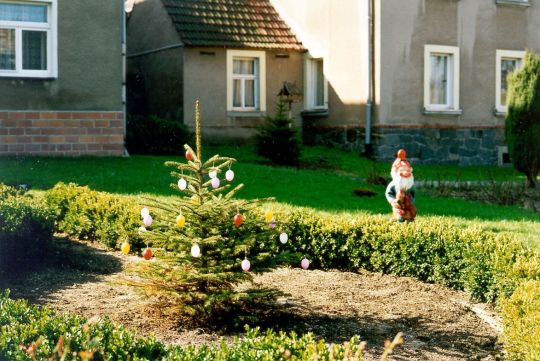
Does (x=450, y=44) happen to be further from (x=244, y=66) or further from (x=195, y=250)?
(x=195, y=250)

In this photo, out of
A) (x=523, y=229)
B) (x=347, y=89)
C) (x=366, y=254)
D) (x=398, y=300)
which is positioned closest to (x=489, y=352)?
(x=398, y=300)

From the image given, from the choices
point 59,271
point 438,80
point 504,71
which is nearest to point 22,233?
point 59,271

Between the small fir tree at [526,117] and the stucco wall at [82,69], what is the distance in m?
9.02

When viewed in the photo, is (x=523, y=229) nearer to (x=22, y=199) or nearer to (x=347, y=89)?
(x=22, y=199)

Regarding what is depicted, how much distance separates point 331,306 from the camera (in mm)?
7738

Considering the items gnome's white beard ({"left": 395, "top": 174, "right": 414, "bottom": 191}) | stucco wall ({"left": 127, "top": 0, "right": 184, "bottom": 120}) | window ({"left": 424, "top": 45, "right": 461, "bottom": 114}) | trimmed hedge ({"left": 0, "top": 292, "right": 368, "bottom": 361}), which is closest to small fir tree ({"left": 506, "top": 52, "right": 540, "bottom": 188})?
window ({"left": 424, "top": 45, "right": 461, "bottom": 114})

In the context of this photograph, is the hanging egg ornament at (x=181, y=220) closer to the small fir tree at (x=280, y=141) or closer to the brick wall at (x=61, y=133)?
the brick wall at (x=61, y=133)

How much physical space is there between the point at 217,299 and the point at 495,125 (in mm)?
18772

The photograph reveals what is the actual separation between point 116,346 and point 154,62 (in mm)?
20851

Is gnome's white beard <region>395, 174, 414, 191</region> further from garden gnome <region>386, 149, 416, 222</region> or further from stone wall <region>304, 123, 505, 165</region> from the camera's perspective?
stone wall <region>304, 123, 505, 165</region>

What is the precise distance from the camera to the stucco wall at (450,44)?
21641 millimetres

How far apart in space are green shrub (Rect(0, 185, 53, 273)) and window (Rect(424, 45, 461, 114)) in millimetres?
14914

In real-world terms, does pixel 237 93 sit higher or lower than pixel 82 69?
lower

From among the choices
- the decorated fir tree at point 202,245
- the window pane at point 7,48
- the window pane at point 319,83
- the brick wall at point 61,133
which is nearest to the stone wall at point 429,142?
the window pane at point 319,83
